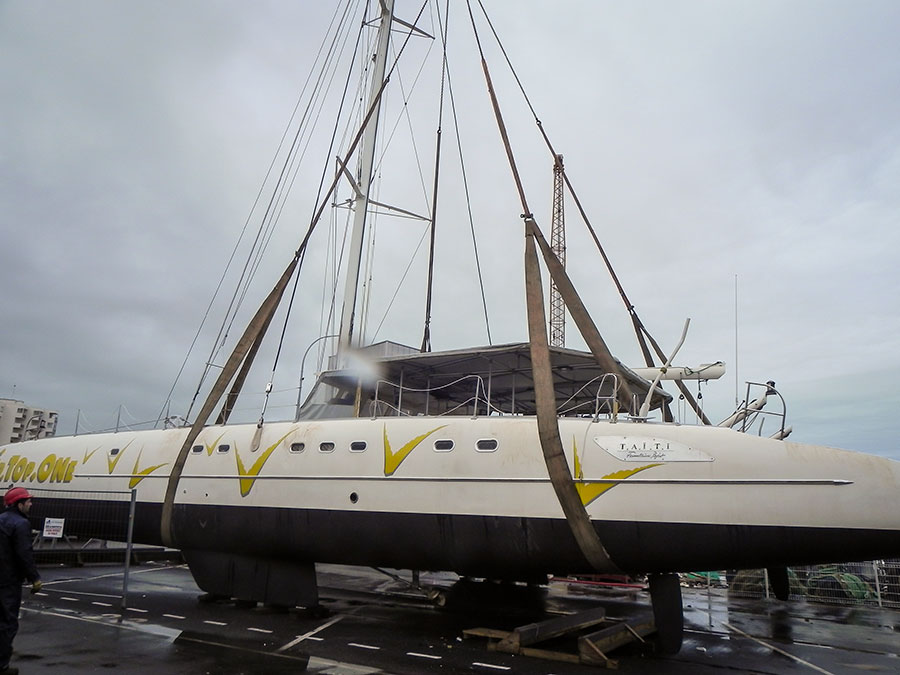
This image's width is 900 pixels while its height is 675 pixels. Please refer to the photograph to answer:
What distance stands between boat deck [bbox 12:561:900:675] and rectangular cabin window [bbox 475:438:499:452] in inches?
101

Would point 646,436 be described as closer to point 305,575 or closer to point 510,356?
point 510,356

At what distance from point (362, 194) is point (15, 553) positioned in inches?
412

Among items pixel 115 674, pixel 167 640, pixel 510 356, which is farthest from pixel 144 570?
pixel 510 356

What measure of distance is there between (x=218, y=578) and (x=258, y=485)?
1930 millimetres

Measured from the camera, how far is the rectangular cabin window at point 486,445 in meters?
8.51

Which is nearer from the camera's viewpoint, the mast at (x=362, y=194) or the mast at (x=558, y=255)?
the mast at (x=362, y=194)

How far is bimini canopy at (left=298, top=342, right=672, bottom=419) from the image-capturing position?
33.8 ft

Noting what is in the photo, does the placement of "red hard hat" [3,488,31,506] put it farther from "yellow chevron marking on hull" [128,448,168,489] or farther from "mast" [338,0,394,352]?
"mast" [338,0,394,352]

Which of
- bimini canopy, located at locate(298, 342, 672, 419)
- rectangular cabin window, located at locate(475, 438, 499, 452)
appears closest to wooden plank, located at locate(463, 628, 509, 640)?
rectangular cabin window, located at locate(475, 438, 499, 452)

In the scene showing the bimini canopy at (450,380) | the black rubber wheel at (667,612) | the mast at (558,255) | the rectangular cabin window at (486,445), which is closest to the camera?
the black rubber wheel at (667,612)

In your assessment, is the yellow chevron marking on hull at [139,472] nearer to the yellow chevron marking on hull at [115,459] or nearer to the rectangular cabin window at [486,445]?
the yellow chevron marking on hull at [115,459]

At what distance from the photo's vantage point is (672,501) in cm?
759

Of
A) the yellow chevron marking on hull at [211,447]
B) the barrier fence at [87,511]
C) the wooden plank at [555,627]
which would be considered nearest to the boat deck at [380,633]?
the wooden plank at [555,627]

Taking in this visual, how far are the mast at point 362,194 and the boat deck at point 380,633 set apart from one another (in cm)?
554
